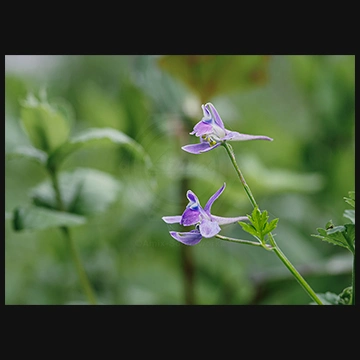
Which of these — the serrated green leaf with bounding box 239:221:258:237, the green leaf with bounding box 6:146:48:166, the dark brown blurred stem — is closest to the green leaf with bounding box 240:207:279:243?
the serrated green leaf with bounding box 239:221:258:237

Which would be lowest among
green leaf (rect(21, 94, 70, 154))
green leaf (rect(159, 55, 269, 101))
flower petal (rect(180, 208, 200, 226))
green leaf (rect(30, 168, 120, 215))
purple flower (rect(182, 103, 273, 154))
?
flower petal (rect(180, 208, 200, 226))

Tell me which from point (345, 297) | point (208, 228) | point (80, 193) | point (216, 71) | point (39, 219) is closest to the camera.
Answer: point (208, 228)

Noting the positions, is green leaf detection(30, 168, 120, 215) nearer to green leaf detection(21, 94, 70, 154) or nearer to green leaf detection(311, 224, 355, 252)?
green leaf detection(21, 94, 70, 154)

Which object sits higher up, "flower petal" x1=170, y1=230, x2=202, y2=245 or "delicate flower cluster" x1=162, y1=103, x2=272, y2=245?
"delicate flower cluster" x1=162, y1=103, x2=272, y2=245

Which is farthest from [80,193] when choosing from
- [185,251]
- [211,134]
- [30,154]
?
[211,134]

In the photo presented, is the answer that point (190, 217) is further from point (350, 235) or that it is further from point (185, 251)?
point (185, 251)

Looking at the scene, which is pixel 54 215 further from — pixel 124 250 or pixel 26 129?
pixel 124 250
